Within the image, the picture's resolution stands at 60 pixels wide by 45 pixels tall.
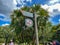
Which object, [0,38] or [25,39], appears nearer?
[25,39]

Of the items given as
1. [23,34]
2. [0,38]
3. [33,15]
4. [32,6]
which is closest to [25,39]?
[23,34]

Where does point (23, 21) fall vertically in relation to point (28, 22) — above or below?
above

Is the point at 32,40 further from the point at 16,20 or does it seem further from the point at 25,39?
the point at 16,20

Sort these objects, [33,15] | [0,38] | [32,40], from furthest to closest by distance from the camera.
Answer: [0,38] → [32,40] → [33,15]

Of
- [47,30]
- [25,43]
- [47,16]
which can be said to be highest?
[47,16]

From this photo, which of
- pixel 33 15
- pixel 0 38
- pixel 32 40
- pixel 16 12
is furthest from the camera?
pixel 0 38

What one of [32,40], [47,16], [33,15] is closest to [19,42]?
[32,40]

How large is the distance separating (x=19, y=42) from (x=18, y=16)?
3039 mm

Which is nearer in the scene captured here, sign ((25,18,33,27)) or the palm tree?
sign ((25,18,33,27))

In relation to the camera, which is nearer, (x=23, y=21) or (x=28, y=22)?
(x=28, y=22)

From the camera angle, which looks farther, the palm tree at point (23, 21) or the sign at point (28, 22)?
the palm tree at point (23, 21)

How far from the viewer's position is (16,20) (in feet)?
68.4

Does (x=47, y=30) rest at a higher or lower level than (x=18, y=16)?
lower

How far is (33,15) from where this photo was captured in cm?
495
